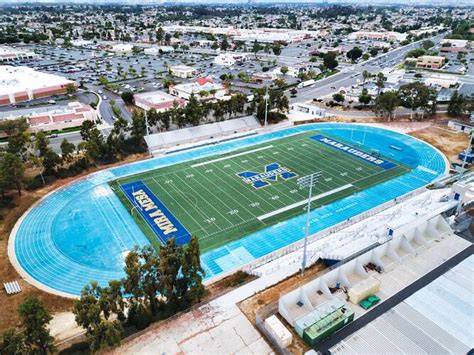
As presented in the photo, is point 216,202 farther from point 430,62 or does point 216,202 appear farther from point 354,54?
point 354,54

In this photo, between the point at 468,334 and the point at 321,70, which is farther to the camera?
the point at 321,70

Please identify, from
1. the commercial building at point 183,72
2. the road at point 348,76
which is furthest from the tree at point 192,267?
the commercial building at point 183,72

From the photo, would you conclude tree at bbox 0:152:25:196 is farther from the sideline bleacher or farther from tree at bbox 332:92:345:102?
tree at bbox 332:92:345:102

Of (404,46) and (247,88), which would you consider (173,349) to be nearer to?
(247,88)

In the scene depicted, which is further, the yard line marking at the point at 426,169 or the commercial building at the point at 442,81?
the commercial building at the point at 442,81

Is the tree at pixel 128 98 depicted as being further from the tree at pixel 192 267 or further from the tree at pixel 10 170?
the tree at pixel 192 267

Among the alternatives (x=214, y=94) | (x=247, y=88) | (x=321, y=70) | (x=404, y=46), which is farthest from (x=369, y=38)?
(x=214, y=94)
